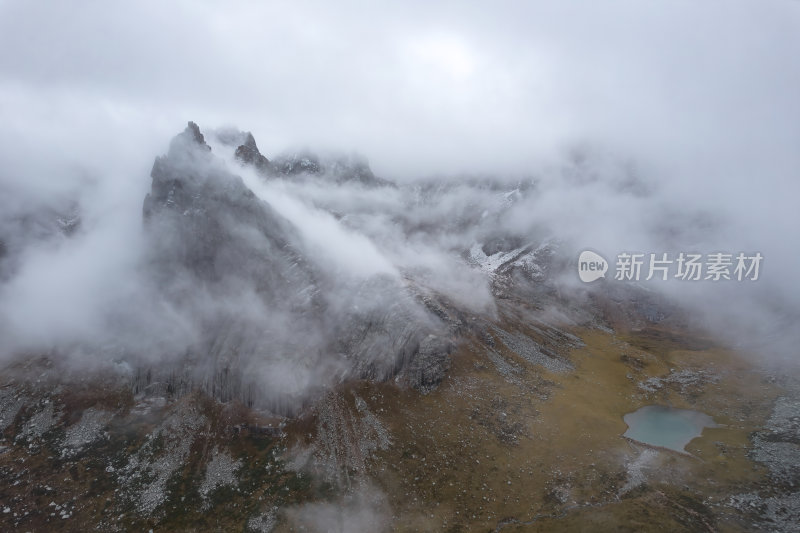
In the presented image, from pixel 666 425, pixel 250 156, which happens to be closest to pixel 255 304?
pixel 250 156

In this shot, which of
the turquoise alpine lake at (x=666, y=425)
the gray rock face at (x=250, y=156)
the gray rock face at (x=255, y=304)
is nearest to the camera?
the turquoise alpine lake at (x=666, y=425)

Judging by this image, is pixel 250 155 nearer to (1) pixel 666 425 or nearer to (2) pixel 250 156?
(2) pixel 250 156

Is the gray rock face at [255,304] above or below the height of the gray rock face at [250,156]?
below

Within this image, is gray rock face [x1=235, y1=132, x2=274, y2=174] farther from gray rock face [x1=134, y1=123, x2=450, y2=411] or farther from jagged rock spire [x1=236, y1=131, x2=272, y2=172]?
gray rock face [x1=134, y1=123, x2=450, y2=411]

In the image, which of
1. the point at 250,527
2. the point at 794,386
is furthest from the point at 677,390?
the point at 250,527

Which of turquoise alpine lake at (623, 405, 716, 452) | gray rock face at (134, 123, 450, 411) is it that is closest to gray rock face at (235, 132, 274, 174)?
gray rock face at (134, 123, 450, 411)

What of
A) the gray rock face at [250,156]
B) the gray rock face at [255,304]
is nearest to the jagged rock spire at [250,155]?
the gray rock face at [250,156]

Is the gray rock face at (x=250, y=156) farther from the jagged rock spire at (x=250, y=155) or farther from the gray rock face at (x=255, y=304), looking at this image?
the gray rock face at (x=255, y=304)

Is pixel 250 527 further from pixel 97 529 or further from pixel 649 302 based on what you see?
pixel 649 302

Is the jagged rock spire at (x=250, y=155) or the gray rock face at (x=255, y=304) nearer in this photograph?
the gray rock face at (x=255, y=304)
